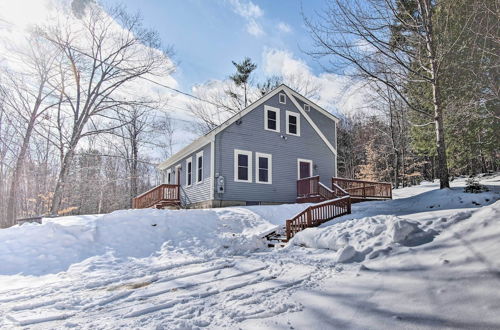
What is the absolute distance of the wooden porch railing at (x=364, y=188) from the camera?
580 inches

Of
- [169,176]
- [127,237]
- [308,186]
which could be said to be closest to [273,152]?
[308,186]

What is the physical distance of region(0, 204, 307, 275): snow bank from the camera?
22.2ft

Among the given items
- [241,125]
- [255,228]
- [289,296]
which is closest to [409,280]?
[289,296]

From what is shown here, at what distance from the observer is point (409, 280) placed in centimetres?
317

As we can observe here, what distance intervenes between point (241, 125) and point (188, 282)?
10637mm

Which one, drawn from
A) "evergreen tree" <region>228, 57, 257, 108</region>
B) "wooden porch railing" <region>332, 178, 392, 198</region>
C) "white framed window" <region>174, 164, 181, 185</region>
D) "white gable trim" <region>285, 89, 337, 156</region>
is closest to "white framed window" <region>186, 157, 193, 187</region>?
"white framed window" <region>174, 164, 181, 185</region>

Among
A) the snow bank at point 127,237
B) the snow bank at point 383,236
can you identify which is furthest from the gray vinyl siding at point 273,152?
the snow bank at point 383,236

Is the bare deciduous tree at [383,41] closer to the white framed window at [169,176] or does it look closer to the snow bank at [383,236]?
the snow bank at [383,236]

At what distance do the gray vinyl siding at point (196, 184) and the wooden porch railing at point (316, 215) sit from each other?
5.96 metres

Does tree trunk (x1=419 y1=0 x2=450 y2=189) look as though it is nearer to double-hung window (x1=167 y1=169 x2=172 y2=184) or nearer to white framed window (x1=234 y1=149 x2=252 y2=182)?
white framed window (x1=234 y1=149 x2=252 y2=182)

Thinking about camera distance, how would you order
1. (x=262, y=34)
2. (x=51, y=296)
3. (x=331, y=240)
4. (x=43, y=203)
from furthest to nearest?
(x=43, y=203) → (x=262, y=34) → (x=331, y=240) → (x=51, y=296)

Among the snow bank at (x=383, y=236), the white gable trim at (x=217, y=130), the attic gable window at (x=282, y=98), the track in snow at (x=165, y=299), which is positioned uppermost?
the attic gable window at (x=282, y=98)

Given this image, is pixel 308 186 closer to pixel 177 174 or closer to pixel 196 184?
pixel 196 184

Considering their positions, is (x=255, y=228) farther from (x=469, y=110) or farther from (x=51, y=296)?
(x=469, y=110)
